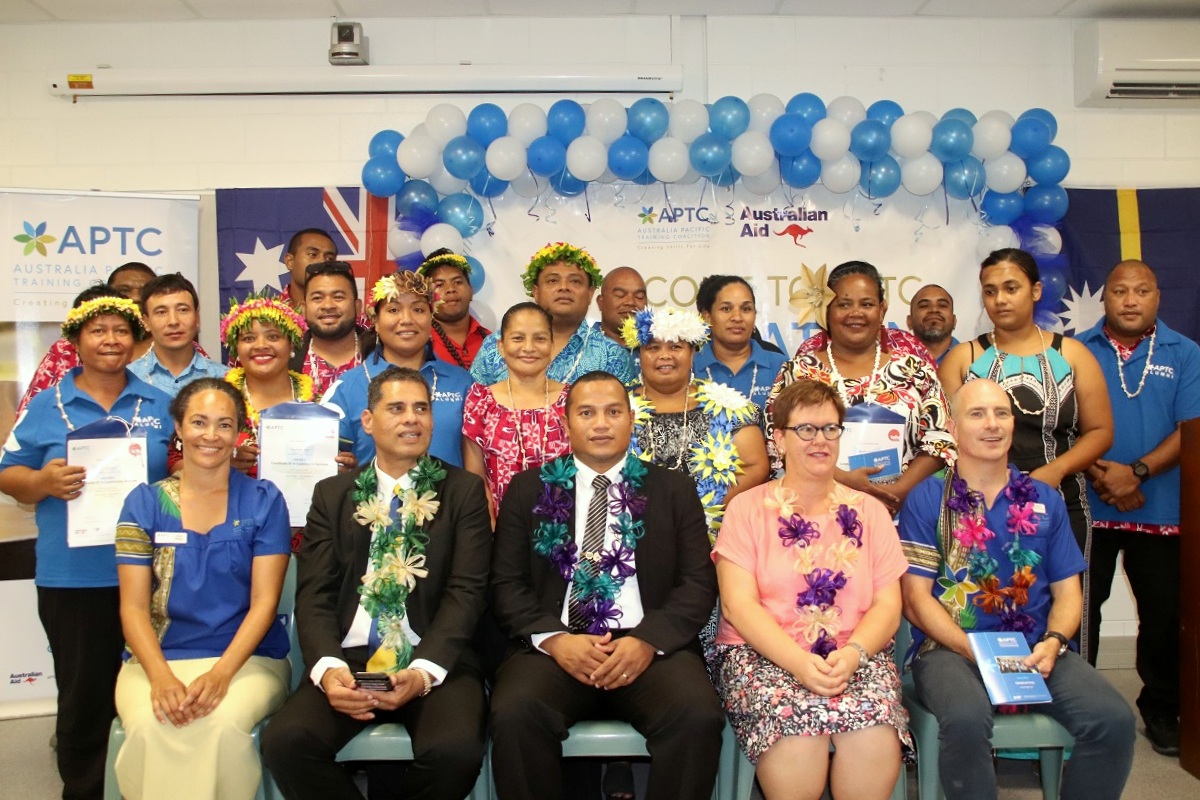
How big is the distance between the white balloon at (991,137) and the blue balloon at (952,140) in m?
0.06

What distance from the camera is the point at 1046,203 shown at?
17.9 ft

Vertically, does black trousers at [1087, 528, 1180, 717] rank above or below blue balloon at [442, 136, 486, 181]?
below

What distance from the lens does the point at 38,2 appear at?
216 inches

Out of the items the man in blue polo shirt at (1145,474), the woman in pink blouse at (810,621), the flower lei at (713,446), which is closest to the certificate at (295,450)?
the flower lei at (713,446)

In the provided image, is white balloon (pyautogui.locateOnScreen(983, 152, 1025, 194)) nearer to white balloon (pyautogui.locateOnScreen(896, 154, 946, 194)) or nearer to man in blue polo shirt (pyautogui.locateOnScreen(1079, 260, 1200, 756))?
white balloon (pyautogui.locateOnScreen(896, 154, 946, 194))

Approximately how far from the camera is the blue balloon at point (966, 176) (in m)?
5.39

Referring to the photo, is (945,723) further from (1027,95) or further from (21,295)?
(21,295)

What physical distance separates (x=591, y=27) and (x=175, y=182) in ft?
8.80

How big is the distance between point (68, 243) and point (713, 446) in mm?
4025

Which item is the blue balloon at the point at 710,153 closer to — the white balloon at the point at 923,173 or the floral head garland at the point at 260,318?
the white balloon at the point at 923,173

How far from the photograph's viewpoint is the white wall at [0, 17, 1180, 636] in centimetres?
579

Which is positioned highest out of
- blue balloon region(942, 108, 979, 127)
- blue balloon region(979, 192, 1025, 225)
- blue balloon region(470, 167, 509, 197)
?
blue balloon region(942, 108, 979, 127)

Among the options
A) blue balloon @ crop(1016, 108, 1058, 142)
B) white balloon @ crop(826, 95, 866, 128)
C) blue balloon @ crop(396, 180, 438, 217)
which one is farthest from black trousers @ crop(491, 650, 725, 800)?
blue balloon @ crop(1016, 108, 1058, 142)

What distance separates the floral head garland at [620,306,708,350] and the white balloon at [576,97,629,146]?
2045mm
